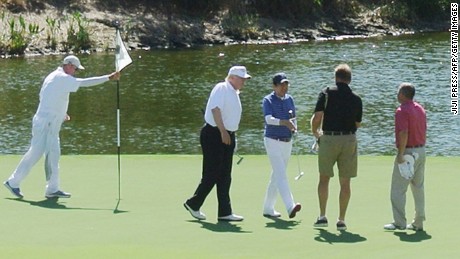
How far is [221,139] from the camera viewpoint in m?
11.1

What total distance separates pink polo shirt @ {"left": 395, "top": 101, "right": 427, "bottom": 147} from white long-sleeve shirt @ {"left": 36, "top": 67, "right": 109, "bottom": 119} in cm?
344

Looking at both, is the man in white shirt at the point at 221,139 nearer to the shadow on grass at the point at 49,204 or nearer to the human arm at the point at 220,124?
the human arm at the point at 220,124

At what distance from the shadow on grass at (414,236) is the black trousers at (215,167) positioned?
1715 millimetres

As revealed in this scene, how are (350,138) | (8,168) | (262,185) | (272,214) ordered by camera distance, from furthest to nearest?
(8,168), (262,185), (272,214), (350,138)

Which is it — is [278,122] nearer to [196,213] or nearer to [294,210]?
[294,210]

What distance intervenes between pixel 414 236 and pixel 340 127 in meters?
1.20

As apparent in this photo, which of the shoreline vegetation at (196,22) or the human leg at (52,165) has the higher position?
the human leg at (52,165)

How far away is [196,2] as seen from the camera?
5112 centimetres

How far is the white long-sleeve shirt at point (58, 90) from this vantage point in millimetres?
12469

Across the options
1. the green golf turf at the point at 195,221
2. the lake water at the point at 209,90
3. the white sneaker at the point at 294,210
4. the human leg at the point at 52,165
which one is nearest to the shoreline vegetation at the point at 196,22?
the lake water at the point at 209,90

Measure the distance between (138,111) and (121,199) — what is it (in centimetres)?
1662

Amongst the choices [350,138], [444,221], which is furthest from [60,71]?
[444,221]

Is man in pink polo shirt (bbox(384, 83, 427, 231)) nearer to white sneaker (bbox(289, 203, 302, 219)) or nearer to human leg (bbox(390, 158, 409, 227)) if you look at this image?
human leg (bbox(390, 158, 409, 227))

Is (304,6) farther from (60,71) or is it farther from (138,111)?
(60,71)
